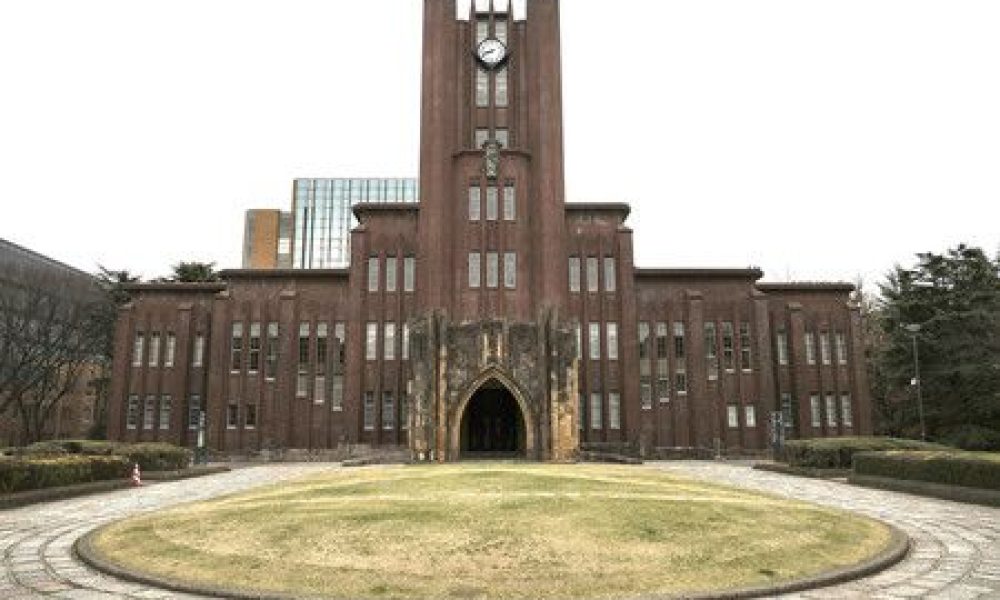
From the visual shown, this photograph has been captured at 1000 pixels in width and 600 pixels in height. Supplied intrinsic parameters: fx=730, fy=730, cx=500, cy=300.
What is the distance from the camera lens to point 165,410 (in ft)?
146

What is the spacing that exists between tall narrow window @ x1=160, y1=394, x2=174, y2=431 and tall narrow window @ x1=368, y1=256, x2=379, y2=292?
14166 mm

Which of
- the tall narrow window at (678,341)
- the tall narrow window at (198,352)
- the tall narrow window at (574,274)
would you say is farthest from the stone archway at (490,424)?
the tall narrow window at (198,352)

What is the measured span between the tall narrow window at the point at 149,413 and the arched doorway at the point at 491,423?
19.9 metres

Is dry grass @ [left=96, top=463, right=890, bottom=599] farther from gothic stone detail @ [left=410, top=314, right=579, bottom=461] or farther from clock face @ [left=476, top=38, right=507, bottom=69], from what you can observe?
clock face @ [left=476, top=38, right=507, bottom=69]

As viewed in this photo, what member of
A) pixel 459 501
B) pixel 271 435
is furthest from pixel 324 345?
pixel 459 501

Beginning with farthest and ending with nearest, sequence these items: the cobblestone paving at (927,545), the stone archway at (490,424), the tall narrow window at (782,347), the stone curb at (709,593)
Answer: the tall narrow window at (782,347) → the stone archway at (490,424) → the cobblestone paving at (927,545) → the stone curb at (709,593)

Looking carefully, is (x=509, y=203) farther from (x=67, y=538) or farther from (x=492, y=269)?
(x=67, y=538)

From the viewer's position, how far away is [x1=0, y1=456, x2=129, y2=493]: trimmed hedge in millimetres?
18516

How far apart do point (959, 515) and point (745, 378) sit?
28.3 metres

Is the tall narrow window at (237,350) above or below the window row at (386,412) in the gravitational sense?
above

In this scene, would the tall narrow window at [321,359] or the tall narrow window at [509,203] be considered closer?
the tall narrow window at [509,203]

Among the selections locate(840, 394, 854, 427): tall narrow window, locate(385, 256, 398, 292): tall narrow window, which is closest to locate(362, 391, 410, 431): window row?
locate(385, 256, 398, 292): tall narrow window

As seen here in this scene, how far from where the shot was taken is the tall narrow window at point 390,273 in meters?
42.9

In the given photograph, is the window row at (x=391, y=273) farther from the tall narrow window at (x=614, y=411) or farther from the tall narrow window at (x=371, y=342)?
the tall narrow window at (x=614, y=411)
